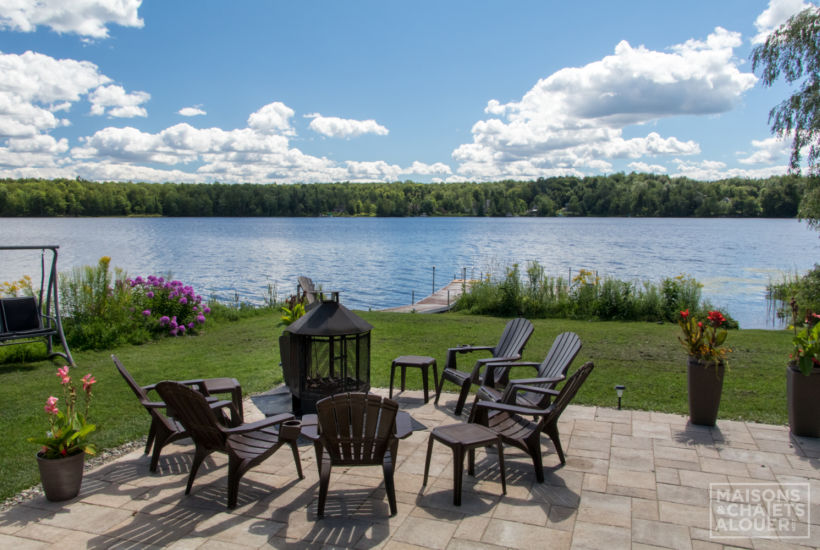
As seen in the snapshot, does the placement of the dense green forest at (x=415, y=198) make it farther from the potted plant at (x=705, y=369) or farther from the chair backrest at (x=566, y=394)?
the chair backrest at (x=566, y=394)

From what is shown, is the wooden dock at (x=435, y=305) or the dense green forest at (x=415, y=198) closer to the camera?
the wooden dock at (x=435, y=305)

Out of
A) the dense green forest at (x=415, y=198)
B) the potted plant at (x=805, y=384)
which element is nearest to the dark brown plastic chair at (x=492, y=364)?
the potted plant at (x=805, y=384)

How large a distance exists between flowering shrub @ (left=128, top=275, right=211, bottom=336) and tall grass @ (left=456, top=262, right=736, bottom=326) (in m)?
6.50

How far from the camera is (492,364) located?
16.4 ft

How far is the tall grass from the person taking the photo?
12172 millimetres

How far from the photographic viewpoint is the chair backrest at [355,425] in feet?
10.5

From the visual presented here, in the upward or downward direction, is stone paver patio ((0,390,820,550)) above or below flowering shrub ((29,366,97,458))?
below

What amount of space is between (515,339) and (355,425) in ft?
8.87

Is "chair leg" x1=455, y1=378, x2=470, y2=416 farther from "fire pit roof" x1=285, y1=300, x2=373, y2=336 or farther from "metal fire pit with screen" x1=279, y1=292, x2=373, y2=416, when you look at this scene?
"fire pit roof" x1=285, y1=300, x2=373, y2=336

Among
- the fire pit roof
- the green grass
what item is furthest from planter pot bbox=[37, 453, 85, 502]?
the fire pit roof

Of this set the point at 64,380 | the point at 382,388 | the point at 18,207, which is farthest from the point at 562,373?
the point at 18,207

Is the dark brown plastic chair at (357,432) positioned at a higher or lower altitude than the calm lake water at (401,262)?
higher

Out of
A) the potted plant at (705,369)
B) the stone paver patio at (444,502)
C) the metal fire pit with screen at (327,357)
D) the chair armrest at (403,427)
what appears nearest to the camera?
the stone paver patio at (444,502)

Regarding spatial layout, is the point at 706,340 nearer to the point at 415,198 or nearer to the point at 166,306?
the point at 166,306
